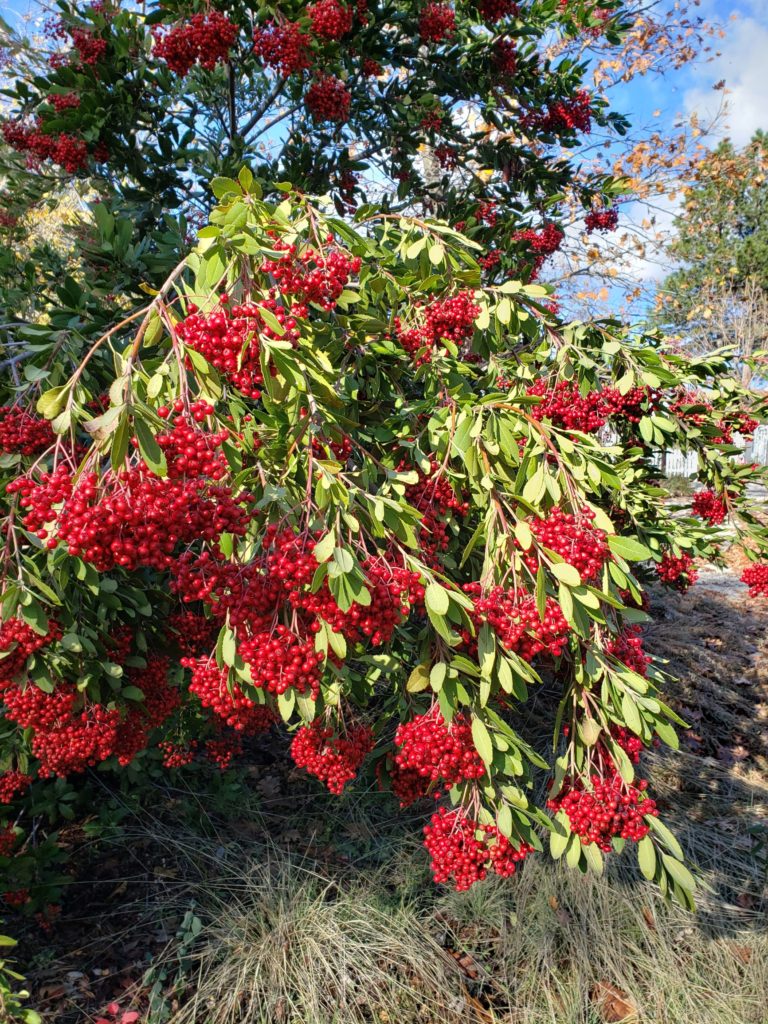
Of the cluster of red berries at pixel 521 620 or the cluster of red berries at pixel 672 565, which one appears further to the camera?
the cluster of red berries at pixel 672 565

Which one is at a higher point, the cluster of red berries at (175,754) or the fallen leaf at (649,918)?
the fallen leaf at (649,918)

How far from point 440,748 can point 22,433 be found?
1.53 m

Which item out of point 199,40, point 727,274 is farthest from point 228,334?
point 727,274

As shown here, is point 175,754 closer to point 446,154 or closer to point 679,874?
point 679,874

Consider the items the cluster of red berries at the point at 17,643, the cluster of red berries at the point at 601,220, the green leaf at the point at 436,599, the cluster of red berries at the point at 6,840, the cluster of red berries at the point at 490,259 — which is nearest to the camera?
the green leaf at the point at 436,599

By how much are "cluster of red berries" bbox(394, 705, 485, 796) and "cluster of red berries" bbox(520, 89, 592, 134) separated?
3860mm

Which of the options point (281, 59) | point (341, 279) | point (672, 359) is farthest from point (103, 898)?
point (281, 59)

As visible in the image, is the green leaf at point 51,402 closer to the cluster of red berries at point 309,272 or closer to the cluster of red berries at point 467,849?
the cluster of red berries at point 309,272

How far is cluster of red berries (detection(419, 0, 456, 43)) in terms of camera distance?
12.2 ft

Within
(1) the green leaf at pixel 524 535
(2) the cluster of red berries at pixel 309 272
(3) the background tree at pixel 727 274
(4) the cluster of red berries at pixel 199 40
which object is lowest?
(1) the green leaf at pixel 524 535

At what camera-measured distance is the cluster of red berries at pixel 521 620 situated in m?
1.80

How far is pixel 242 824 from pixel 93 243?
323 centimetres

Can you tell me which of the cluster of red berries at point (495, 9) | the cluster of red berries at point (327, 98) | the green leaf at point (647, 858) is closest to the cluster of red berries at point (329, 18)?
the cluster of red berries at point (327, 98)

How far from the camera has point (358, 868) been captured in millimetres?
3826
